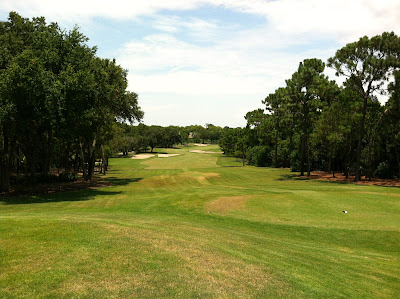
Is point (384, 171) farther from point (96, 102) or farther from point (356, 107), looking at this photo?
point (96, 102)

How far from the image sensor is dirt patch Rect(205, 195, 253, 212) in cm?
1997

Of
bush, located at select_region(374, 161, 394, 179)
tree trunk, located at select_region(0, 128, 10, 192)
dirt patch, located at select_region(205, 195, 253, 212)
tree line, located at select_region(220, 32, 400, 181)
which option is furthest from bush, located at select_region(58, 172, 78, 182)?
bush, located at select_region(374, 161, 394, 179)

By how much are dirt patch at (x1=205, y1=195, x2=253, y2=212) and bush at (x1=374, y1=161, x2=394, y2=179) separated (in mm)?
30337

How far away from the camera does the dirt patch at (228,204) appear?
20.0m

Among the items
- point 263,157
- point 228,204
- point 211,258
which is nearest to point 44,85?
point 228,204

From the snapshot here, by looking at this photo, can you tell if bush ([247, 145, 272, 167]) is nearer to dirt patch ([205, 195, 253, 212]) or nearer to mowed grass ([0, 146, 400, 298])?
dirt patch ([205, 195, 253, 212])

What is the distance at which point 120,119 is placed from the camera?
1853 inches

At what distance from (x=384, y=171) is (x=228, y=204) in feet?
110

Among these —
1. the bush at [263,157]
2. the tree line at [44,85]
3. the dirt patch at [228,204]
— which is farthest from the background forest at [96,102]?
the bush at [263,157]

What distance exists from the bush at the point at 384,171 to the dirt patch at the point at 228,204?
99.5 feet

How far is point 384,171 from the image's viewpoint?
43.2 metres

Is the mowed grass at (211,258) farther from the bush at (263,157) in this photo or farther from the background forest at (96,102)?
the bush at (263,157)

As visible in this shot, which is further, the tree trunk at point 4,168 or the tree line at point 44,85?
the tree trunk at point 4,168

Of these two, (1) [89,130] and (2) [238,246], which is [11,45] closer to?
(1) [89,130]
